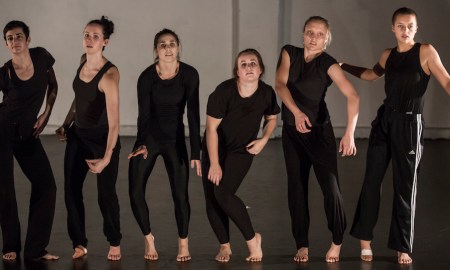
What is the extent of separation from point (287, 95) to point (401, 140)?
696 mm

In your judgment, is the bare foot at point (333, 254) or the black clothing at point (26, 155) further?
the bare foot at point (333, 254)

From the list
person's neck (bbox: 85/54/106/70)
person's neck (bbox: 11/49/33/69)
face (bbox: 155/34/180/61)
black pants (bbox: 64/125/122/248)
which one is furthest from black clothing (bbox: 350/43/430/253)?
person's neck (bbox: 11/49/33/69)

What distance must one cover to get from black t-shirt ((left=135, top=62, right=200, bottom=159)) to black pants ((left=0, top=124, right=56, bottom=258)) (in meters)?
0.59

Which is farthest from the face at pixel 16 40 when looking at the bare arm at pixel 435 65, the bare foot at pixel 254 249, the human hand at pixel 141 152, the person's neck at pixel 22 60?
the bare arm at pixel 435 65

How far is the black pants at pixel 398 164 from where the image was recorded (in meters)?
5.13

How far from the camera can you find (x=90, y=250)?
547cm

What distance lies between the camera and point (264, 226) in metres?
6.10

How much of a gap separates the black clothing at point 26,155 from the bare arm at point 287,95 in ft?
4.40

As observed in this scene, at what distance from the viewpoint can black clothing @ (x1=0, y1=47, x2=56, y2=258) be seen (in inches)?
203

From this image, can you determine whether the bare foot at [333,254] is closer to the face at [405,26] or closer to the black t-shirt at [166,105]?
the black t-shirt at [166,105]

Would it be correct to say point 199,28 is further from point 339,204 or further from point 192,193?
point 339,204

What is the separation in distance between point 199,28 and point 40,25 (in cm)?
174

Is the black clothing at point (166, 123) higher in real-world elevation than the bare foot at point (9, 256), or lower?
higher

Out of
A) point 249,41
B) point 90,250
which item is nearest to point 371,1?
point 249,41
